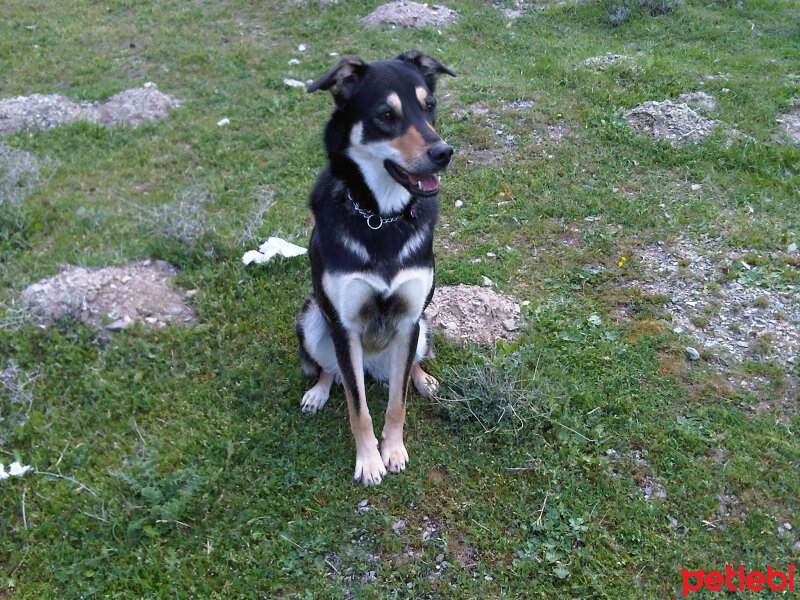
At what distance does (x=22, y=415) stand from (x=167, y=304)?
1.28 metres

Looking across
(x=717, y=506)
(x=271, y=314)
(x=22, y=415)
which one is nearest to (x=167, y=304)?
(x=271, y=314)

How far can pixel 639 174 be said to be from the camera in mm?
6293

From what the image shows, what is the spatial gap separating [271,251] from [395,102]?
237 cm

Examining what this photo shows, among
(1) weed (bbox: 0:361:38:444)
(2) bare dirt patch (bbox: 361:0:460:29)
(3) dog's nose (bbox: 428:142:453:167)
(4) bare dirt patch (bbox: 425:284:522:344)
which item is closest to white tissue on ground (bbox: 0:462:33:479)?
(1) weed (bbox: 0:361:38:444)

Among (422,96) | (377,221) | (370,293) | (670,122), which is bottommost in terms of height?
(670,122)

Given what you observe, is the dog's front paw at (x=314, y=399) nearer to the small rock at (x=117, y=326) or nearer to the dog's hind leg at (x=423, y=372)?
the dog's hind leg at (x=423, y=372)

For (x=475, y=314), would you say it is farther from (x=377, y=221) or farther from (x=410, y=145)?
(x=410, y=145)

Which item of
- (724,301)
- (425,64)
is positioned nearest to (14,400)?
(425,64)

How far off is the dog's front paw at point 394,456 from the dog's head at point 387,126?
145 centimetres

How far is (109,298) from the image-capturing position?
4.70m

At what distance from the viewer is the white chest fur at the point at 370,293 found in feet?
10.7

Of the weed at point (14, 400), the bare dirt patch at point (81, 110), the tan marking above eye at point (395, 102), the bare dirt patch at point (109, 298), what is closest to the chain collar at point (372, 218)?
the tan marking above eye at point (395, 102)

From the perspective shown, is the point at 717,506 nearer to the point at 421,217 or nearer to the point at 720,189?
the point at 421,217

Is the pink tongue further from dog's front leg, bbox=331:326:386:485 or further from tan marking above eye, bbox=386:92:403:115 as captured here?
dog's front leg, bbox=331:326:386:485
